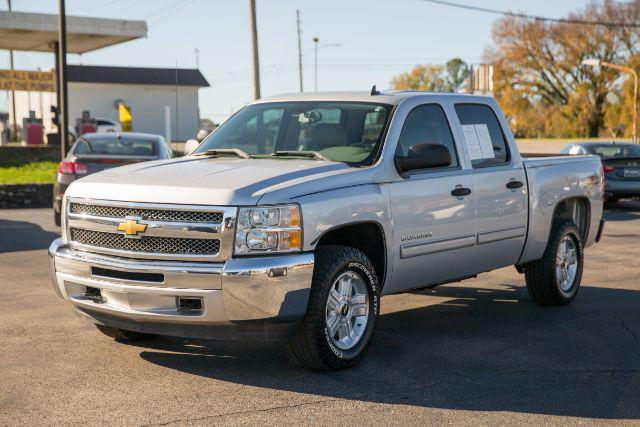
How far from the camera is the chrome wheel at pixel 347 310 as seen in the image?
6324 millimetres

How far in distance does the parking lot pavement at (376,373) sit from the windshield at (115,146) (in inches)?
256

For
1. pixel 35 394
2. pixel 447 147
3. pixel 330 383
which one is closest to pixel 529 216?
pixel 447 147

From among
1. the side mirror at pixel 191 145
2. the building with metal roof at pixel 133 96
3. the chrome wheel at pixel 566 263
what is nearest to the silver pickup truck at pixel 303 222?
the side mirror at pixel 191 145

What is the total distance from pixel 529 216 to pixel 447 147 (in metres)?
1.39

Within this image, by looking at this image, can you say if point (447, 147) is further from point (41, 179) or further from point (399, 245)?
point (41, 179)

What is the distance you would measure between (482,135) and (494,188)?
495mm

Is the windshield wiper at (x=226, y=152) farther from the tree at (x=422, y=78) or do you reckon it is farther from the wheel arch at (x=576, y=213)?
the tree at (x=422, y=78)

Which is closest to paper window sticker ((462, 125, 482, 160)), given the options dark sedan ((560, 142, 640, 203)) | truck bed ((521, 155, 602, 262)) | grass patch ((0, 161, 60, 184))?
truck bed ((521, 155, 602, 262))

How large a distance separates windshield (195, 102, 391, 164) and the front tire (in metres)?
0.86

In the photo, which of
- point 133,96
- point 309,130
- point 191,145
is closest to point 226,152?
point 309,130

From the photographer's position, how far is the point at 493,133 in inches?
328

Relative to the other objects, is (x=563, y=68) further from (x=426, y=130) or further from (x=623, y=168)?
(x=426, y=130)

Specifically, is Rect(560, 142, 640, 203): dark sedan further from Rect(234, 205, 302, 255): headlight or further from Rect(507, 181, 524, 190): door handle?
Rect(234, 205, 302, 255): headlight

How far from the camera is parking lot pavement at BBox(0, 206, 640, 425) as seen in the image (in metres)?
5.48
